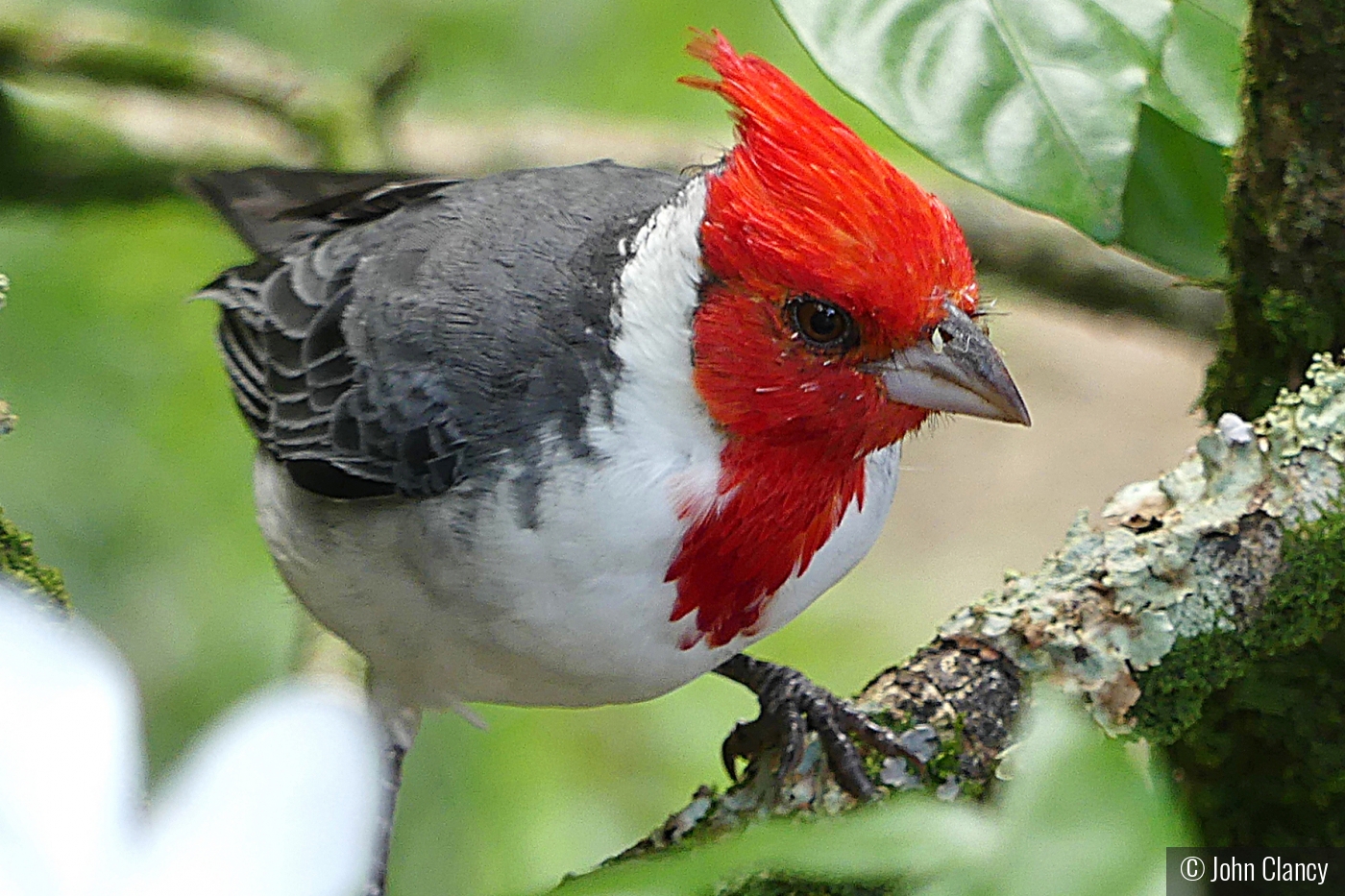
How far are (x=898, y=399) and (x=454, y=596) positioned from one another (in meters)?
0.49

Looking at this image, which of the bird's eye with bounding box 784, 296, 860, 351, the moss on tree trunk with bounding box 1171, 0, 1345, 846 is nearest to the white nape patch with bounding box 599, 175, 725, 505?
the bird's eye with bounding box 784, 296, 860, 351

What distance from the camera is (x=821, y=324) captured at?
1.36 m

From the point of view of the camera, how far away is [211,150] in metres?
2.70

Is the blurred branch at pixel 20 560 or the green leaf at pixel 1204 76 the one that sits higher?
the green leaf at pixel 1204 76

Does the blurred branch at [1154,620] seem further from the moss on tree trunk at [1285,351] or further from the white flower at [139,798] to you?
the white flower at [139,798]

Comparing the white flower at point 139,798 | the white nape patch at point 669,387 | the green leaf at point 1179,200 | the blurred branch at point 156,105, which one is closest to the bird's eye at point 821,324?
the white nape patch at point 669,387

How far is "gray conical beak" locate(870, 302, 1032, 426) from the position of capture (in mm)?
1345

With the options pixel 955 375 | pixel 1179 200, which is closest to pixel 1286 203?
pixel 1179 200

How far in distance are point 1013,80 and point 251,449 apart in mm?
1875

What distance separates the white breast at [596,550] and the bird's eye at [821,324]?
118mm

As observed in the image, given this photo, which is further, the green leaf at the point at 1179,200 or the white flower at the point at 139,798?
the green leaf at the point at 1179,200

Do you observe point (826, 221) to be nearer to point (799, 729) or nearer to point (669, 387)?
point (669, 387)

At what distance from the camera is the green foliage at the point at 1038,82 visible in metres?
1.39

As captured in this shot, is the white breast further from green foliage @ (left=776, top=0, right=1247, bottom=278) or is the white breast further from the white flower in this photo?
the white flower
